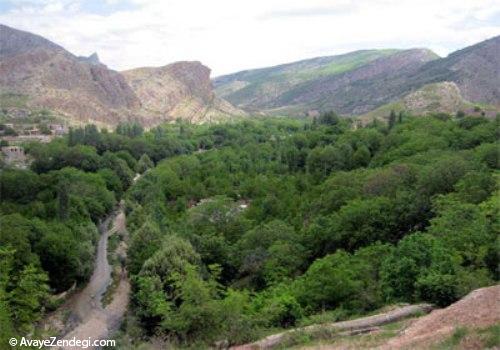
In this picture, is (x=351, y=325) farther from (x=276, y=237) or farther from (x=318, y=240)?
(x=276, y=237)

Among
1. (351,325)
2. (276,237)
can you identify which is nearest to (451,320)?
(351,325)

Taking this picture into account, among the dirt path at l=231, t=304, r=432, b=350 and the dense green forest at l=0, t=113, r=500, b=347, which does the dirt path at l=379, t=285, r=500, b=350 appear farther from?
the dense green forest at l=0, t=113, r=500, b=347

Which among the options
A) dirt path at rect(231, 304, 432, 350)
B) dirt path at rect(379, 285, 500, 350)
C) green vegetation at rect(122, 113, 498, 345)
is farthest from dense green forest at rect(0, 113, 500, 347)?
dirt path at rect(379, 285, 500, 350)

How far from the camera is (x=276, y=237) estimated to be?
4019cm

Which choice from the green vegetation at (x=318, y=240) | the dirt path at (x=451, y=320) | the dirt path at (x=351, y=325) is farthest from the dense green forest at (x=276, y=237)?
the dirt path at (x=451, y=320)

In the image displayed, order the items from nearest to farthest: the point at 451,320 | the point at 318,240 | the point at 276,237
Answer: the point at 451,320
the point at 318,240
the point at 276,237

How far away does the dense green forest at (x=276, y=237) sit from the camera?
23.5 metres

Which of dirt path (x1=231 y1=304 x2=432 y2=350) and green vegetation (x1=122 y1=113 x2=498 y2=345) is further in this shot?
green vegetation (x1=122 y1=113 x2=498 y2=345)

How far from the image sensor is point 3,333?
23.5 meters

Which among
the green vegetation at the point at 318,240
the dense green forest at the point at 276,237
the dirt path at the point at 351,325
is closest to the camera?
the dirt path at the point at 351,325

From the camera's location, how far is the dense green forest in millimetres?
23453

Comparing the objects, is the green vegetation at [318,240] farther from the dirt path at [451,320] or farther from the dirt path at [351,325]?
the dirt path at [451,320]

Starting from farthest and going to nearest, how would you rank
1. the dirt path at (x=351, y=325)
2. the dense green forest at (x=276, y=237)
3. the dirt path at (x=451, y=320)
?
the dense green forest at (x=276, y=237)
the dirt path at (x=351, y=325)
the dirt path at (x=451, y=320)

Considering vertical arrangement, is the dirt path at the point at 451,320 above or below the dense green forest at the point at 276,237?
above
